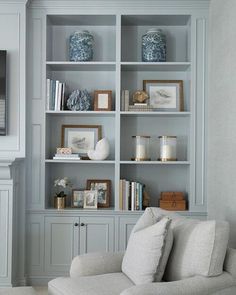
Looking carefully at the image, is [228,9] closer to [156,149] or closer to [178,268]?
[156,149]

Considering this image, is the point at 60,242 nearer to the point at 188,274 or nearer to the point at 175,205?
the point at 175,205

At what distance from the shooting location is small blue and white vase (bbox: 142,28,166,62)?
441 cm

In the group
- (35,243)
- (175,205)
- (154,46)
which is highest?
(154,46)

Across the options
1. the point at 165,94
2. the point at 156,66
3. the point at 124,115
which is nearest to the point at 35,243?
the point at 124,115

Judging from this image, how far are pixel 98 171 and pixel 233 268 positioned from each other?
2.24 m

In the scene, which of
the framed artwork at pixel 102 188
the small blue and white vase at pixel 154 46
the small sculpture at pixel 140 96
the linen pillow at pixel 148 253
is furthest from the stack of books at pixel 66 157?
the linen pillow at pixel 148 253

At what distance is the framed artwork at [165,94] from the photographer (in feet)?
15.1

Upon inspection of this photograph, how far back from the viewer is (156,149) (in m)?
4.73

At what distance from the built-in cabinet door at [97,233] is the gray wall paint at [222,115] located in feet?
3.01

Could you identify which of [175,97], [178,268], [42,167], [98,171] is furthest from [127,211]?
[178,268]

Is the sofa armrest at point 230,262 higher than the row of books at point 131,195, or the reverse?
the row of books at point 131,195

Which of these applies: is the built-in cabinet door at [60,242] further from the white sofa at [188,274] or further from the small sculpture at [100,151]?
the white sofa at [188,274]

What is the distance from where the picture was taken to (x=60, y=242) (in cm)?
443

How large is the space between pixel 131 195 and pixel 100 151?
0.49 m
